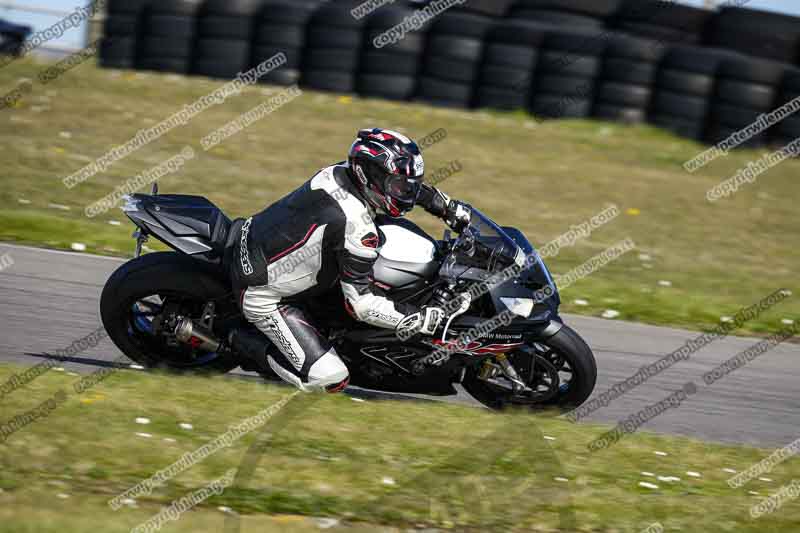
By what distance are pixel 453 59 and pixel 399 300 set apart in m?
10.2

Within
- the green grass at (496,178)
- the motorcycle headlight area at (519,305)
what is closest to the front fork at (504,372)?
the motorcycle headlight area at (519,305)

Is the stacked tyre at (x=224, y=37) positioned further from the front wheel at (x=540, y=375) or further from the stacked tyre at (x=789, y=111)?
the front wheel at (x=540, y=375)

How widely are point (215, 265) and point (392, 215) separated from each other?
1113 mm

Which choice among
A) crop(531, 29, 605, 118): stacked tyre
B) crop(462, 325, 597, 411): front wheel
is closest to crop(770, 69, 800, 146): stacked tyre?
crop(531, 29, 605, 118): stacked tyre

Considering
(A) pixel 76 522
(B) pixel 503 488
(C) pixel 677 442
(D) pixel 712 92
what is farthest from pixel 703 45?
(A) pixel 76 522

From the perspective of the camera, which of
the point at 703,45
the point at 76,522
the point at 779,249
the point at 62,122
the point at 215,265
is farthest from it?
the point at 703,45

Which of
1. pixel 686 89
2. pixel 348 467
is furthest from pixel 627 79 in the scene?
pixel 348 467

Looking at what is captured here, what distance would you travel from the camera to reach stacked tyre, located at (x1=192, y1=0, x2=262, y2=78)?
15312mm

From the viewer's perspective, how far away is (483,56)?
49.9ft

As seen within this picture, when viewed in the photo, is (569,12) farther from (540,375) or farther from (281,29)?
(540,375)

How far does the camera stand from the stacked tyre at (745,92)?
48.6ft

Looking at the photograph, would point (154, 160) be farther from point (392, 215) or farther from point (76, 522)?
point (76, 522)

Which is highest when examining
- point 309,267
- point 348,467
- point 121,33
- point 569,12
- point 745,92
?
point 569,12

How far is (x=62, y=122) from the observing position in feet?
43.1
